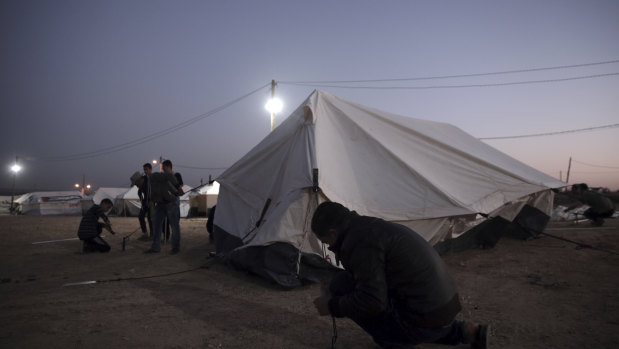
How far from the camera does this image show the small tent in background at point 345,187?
13.3ft

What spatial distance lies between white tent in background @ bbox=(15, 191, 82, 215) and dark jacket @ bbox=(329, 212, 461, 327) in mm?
24193

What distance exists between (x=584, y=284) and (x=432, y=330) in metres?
3.19

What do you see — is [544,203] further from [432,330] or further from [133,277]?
[133,277]

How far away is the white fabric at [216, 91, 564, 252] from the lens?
14.0 ft

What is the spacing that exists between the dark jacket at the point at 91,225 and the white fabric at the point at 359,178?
8.58 ft

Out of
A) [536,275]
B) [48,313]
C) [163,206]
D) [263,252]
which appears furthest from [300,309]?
[163,206]

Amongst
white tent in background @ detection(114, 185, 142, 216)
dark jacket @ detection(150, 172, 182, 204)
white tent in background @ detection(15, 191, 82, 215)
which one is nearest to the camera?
dark jacket @ detection(150, 172, 182, 204)

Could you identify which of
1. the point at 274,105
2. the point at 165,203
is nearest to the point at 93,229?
the point at 165,203

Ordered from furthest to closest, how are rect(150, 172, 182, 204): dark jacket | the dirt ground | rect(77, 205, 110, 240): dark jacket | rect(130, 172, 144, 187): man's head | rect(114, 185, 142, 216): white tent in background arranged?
rect(114, 185, 142, 216): white tent in background
rect(130, 172, 144, 187): man's head
rect(77, 205, 110, 240): dark jacket
rect(150, 172, 182, 204): dark jacket
the dirt ground

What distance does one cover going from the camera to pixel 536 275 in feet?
14.0

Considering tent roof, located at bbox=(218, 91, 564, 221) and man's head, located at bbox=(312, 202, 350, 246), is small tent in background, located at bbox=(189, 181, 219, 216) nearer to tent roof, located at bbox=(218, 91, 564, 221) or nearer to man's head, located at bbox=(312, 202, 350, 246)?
tent roof, located at bbox=(218, 91, 564, 221)

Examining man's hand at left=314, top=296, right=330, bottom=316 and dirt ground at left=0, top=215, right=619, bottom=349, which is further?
dirt ground at left=0, top=215, right=619, bottom=349

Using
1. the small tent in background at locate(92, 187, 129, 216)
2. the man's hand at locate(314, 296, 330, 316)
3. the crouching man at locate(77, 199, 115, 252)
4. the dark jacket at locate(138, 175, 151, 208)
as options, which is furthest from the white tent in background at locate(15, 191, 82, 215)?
the man's hand at locate(314, 296, 330, 316)

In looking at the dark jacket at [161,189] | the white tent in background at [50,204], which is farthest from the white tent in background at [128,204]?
the dark jacket at [161,189]
